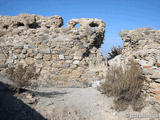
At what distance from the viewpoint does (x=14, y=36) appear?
630 cm


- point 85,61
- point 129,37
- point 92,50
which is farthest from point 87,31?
point 129,37

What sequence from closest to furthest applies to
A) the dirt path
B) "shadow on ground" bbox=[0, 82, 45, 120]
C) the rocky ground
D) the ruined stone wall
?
"shadow on ground" bbox=[0, 82, 45, 120] → the rocky ground → the dirt path → the ruined stone wall

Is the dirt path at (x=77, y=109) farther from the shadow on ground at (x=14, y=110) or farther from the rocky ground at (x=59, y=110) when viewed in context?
the shadow on ground at (x=14, y=110)

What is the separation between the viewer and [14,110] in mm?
2783

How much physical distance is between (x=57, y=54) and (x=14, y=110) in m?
3.38

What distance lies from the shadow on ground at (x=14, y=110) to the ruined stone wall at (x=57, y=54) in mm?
2455

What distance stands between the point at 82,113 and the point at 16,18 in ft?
25.2

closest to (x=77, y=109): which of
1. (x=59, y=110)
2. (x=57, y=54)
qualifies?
(x=59, y=110)

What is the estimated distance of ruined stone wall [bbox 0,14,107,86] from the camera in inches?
225

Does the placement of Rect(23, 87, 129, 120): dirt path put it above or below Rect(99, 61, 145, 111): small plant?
below

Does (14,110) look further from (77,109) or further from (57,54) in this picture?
(57,54)

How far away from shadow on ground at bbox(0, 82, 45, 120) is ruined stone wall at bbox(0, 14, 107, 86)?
8.05ft

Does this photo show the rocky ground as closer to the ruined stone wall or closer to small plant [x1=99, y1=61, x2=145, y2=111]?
small plant [x1=99, y1=61, x2=145, y2=111]

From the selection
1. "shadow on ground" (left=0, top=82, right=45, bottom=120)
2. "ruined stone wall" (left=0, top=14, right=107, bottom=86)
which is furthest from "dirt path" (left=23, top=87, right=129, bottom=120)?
"ruined stone wall" (left=0, top=14, right=107, bottom=86)
